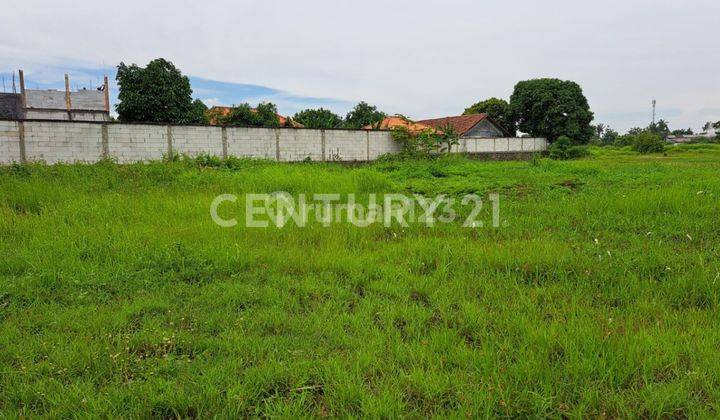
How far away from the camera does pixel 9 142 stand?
1262 centimetres

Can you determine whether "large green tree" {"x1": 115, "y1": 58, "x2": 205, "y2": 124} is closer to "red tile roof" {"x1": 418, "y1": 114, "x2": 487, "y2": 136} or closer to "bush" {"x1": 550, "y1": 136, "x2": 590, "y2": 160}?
"red tile roof" {"x1": 418, "y1": 114, "x2": 487, "y2": 136}

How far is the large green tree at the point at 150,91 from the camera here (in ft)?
83.6

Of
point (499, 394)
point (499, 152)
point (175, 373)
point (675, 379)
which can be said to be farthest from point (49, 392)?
point (499, 152)

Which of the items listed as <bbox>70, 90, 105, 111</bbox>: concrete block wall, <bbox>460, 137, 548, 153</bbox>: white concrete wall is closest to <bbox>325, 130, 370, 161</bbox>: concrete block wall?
<bbox>460, 137, 548, 153</bbox>: white concrete wall

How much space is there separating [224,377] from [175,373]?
0.31 meters

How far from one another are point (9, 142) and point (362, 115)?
28388 mm

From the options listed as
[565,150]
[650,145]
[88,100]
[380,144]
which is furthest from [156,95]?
[650,145]

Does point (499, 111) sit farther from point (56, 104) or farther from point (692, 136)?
point (692, 136)

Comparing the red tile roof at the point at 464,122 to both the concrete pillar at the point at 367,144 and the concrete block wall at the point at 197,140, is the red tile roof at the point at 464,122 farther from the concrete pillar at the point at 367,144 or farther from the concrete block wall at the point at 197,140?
the concrete block wall at the point at 197,140

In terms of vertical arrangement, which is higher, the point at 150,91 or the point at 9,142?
the point at 150,91

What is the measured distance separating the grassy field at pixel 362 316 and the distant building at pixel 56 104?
29.4 meters

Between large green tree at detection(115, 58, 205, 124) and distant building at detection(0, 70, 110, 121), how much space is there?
6143mm

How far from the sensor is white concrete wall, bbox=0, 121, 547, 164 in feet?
42.7

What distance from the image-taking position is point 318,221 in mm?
6277
